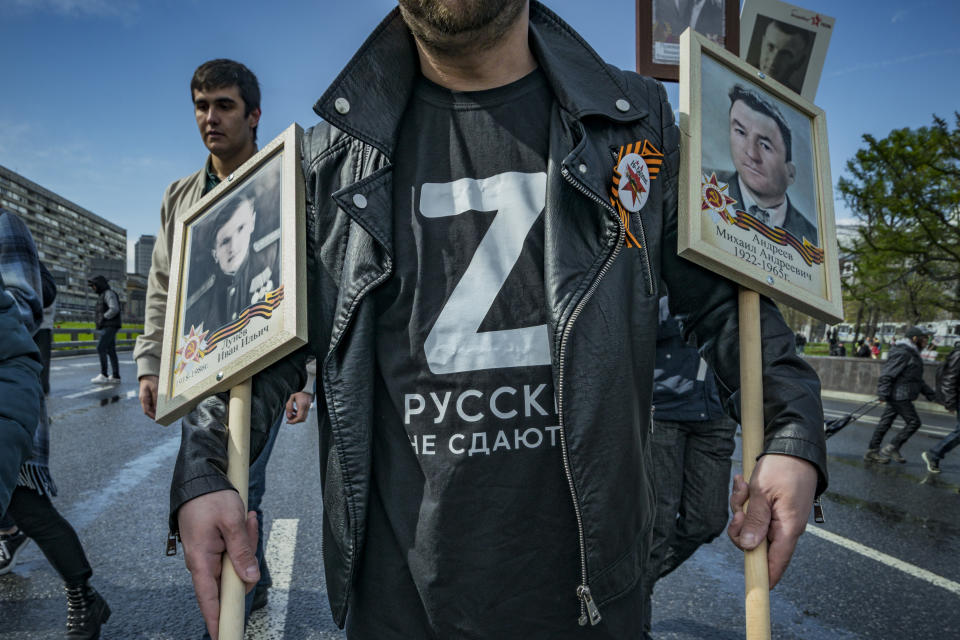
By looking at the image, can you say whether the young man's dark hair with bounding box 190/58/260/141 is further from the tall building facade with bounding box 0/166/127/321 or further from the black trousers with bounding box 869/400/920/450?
the tall building facade with bounding box 0/166/127/321

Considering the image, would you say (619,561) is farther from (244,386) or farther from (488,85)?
(488,85)

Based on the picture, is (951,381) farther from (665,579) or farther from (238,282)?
(238,282)

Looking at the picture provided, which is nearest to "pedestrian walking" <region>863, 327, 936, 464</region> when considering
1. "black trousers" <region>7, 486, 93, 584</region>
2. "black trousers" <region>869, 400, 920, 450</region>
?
"black trousers" <region>869, 400, 920, 450</region>

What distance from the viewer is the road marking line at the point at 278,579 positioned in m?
2.85

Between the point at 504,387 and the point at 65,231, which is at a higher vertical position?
the point at 65,231

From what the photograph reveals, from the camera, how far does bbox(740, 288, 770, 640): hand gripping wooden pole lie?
3.86 feet

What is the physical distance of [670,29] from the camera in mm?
2121

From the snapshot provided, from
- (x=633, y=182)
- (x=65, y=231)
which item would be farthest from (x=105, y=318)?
(x=65, y=231)

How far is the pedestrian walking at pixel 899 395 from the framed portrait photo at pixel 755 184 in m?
7.22

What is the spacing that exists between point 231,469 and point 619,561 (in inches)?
30.9

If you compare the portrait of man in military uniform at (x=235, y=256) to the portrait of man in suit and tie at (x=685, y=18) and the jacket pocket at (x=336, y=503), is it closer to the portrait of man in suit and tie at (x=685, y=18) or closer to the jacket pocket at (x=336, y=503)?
the jacket pocket at (x=336, y=503)

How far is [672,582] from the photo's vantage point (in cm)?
351

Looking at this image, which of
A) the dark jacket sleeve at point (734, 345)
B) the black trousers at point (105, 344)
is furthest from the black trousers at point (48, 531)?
the black trousers at point (105, 344)

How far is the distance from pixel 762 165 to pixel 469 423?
0.89 meters
